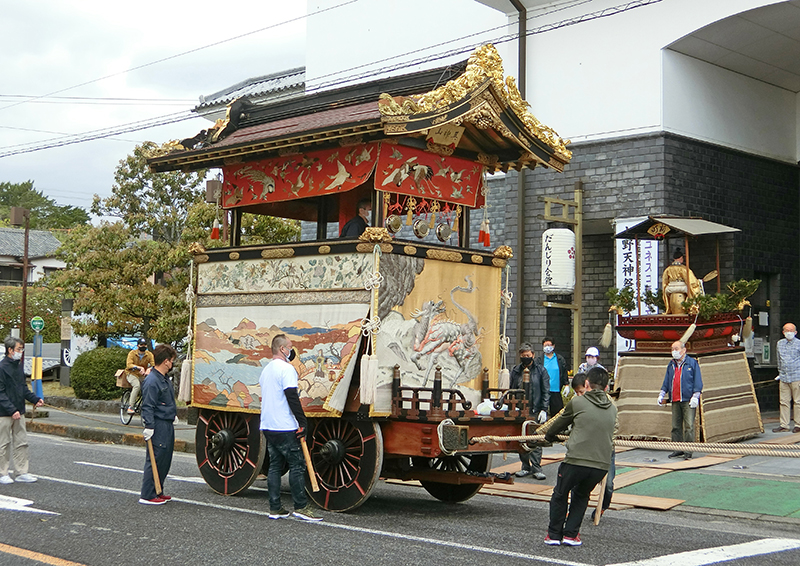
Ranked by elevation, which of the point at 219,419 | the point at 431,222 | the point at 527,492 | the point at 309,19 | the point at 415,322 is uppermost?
the point at 309,19

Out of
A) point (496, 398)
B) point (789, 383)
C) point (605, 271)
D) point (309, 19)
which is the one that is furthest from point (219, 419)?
point (309, 19)

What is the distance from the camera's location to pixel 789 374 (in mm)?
16672

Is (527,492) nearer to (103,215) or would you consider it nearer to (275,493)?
(275,493)

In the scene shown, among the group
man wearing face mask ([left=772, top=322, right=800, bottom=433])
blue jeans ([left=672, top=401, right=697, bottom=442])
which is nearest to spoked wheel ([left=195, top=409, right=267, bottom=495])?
blue jeans ([left=672, top=401, right=697, bottom=442])

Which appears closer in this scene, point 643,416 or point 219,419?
point 219,419

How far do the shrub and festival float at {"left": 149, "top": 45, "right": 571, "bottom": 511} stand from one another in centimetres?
1474

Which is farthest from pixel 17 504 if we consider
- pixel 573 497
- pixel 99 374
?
pixel 99 374

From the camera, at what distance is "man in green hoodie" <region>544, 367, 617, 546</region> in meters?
8.43

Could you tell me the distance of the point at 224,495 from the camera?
11492mm

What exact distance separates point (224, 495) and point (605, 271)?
1296 cm

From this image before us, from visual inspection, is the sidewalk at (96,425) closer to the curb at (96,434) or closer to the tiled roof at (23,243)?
the curb at (96,434)

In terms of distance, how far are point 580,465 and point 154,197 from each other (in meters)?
20.4

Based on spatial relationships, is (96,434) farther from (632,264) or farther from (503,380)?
(632,264)

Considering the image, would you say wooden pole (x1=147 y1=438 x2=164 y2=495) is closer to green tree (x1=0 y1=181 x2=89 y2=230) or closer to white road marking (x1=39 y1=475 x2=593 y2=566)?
white road marking (x1=39 y1=475 x2=593 y2=566)
